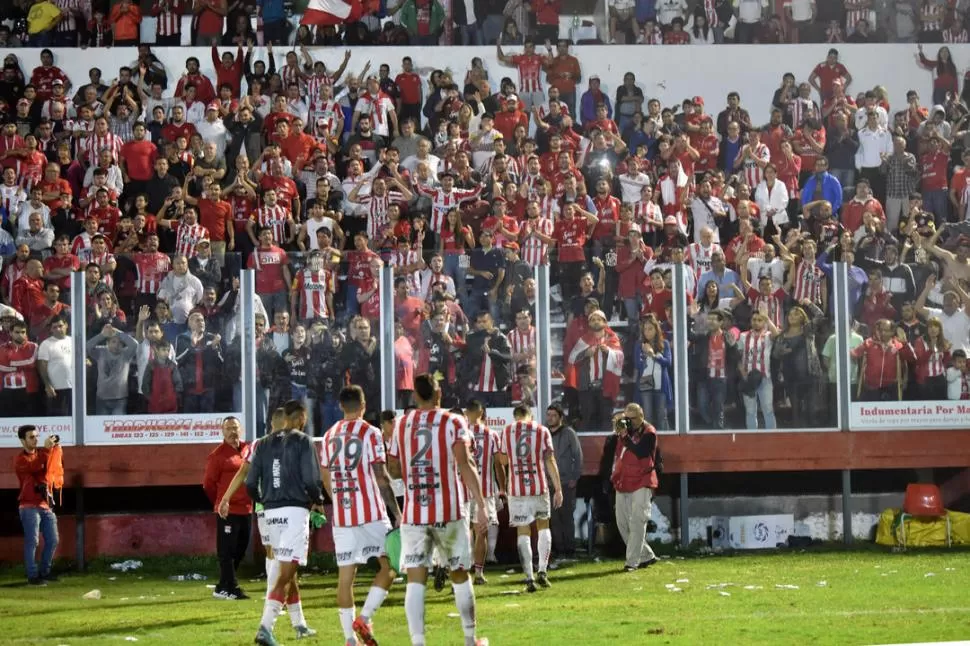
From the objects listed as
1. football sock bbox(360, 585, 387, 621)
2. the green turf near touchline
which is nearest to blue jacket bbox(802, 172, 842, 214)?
the green turf near touchline

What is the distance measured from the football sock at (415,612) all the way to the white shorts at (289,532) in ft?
5.67

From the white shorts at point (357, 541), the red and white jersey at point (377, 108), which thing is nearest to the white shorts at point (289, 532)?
the white shorts at point (357, 541)

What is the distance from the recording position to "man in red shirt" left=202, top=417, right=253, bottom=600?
16.8m

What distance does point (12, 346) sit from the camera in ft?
64.6

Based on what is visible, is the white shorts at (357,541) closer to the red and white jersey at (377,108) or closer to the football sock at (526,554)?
the football sock at (526,554)

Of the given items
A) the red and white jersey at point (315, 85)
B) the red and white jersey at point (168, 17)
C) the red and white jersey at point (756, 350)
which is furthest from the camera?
the red and white jersey at point (168, 17)

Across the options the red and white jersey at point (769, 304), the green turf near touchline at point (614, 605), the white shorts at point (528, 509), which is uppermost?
the red and white jersey at point (769, 304)

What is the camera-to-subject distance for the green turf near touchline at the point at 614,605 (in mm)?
12984

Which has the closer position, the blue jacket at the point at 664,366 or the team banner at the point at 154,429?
the team banner at the point at 154,429

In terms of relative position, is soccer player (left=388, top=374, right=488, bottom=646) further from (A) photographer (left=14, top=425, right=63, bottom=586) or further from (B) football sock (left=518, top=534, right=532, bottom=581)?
(A) photographer (left=14, top=425, right=63, bottom=586)

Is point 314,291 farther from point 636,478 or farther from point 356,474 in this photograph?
point 356,474

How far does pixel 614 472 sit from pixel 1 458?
25.6ft

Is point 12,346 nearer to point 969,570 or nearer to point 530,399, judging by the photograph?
point 530,399

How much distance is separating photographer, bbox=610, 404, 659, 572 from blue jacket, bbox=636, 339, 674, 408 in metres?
1.16
